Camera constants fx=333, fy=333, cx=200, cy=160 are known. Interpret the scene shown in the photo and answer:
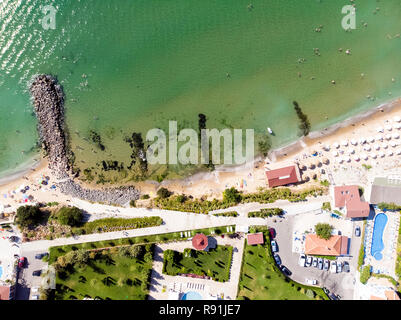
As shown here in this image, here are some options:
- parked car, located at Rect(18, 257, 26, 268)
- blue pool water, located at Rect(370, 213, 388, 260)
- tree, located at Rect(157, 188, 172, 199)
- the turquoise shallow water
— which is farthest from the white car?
parked car, located at Rect(18, 257, 26, 268)

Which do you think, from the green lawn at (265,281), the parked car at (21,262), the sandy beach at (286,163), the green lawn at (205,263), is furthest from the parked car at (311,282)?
the parked car at (21,262)

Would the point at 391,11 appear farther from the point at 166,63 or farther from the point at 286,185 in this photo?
the point at 166,63

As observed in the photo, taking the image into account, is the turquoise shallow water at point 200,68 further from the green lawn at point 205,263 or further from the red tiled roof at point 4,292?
the red tiled roof at point 4,292

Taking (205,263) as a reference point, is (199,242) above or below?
above

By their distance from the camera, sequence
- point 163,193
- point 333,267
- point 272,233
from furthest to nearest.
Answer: point 163,193 → point 272,233 → point 333,267

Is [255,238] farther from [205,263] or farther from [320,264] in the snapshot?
[320,264]

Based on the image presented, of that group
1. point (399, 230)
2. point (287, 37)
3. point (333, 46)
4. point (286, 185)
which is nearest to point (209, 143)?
point (286, 185)

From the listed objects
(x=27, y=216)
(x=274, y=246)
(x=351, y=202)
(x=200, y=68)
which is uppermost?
(x=200, y=68)

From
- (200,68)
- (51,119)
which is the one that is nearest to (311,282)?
(200,68)
